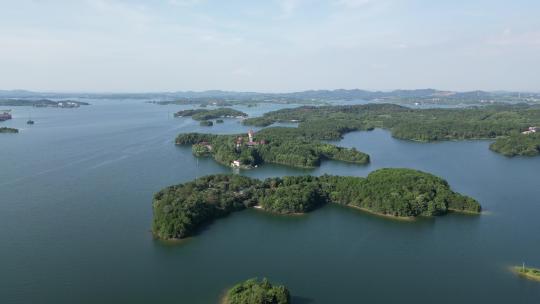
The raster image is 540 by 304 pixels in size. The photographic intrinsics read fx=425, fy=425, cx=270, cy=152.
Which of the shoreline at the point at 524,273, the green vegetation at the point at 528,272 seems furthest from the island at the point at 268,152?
the green vegetation at the point at 528,272

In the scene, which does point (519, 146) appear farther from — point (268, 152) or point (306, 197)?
point (306, 197)

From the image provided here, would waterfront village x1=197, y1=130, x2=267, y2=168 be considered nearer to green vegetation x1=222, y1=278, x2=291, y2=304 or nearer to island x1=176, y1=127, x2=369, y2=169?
island x1=176, y1=127, x2=369, y2=169

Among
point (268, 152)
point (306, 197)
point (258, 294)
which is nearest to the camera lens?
point (258, 294)

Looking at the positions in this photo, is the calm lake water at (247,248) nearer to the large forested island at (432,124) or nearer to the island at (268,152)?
the island at (268,152)

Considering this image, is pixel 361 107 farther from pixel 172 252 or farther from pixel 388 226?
pixel 172 252

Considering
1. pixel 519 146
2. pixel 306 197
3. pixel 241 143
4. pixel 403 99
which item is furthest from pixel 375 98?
pixel 306 197

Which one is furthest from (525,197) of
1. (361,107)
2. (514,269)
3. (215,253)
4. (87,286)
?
(361,107)

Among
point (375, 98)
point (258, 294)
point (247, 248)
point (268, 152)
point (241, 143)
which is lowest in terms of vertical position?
point (247, 248)
